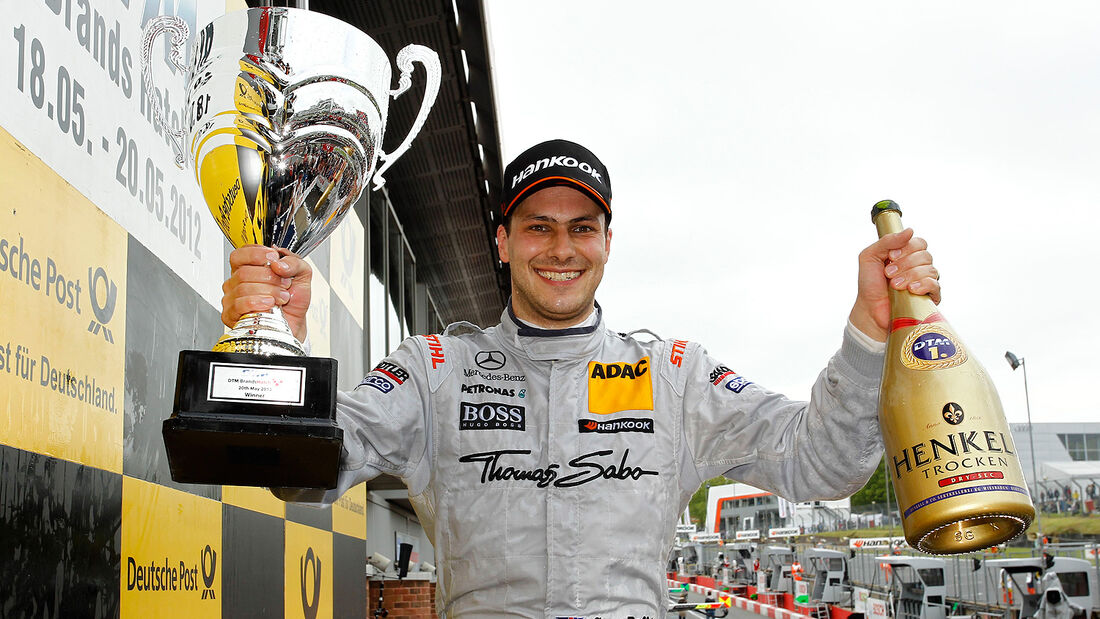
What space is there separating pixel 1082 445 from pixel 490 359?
78800 mm

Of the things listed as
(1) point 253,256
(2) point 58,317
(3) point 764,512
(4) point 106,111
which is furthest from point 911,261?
(3) point 764,512

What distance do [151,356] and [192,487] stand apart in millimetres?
481

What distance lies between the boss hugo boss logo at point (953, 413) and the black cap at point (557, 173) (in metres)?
0.81

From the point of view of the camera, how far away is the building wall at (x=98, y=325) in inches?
72.8

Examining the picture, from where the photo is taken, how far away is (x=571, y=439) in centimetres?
200

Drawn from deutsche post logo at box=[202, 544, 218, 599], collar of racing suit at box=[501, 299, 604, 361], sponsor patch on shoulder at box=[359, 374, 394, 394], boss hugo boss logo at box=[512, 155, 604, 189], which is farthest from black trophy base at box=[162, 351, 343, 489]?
deutsche post logo at box=[202, 544, 218, 599]

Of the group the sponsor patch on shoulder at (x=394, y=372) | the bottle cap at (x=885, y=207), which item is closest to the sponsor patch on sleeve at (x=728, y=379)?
the bottle cap at (x=885, y=207)

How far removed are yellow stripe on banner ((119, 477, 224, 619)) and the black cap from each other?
1225 millimetres

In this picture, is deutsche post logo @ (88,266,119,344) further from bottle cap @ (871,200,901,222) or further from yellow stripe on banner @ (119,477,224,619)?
bottle cap @ (871,200,901,222)

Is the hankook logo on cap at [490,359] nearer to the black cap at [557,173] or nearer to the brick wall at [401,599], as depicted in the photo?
the black cap at [557,173]

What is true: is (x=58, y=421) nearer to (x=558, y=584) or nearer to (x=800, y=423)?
(x=558, y=584)

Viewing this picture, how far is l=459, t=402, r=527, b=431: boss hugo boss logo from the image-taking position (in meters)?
1.99

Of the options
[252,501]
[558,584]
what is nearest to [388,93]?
[558,584]

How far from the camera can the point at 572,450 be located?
6.52 feet
